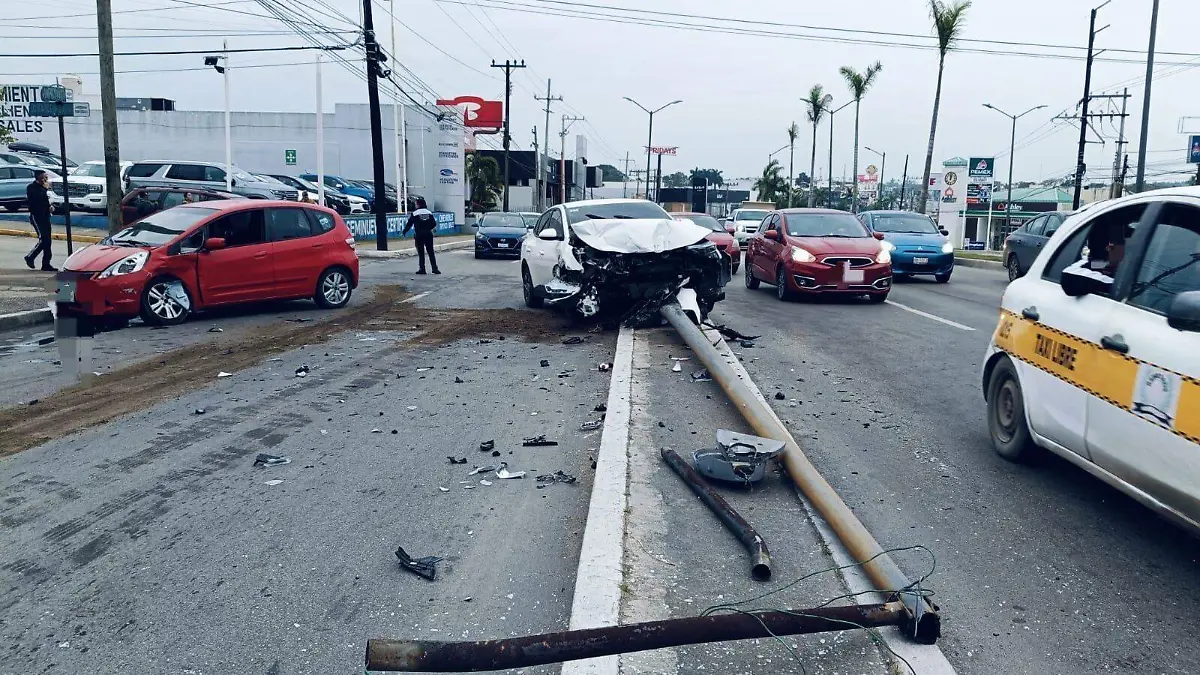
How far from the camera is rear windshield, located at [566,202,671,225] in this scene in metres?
13.3

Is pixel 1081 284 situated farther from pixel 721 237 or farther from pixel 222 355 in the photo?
pixel 721 237

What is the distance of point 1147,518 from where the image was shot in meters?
5.09

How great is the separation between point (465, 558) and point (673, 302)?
767 centimetres

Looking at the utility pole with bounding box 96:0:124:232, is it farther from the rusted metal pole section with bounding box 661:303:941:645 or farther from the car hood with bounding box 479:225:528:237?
the rusted metal pole section with bounding box 661:303:941:645

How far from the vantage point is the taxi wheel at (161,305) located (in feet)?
40.9

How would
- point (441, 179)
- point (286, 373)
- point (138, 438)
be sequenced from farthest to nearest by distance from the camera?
point (441, 179) → point (286, 373) → point (138, 438)

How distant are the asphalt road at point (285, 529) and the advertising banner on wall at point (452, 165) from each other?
1952 inches

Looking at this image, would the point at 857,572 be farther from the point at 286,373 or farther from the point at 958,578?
the point at 286,373

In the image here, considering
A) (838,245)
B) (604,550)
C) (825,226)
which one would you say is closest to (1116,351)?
(604,550)

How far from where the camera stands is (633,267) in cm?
1192

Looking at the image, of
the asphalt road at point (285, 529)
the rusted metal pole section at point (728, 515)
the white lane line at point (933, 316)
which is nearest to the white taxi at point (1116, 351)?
the rusted metal pole section at point (728, 515)

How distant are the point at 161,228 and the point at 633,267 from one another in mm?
6679

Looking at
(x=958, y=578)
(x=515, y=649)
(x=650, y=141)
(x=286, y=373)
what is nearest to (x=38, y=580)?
(x=515, y=649)

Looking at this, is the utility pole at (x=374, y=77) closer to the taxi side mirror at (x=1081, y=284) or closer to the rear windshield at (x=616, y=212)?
the rear windshield at (x=616, y=212)
